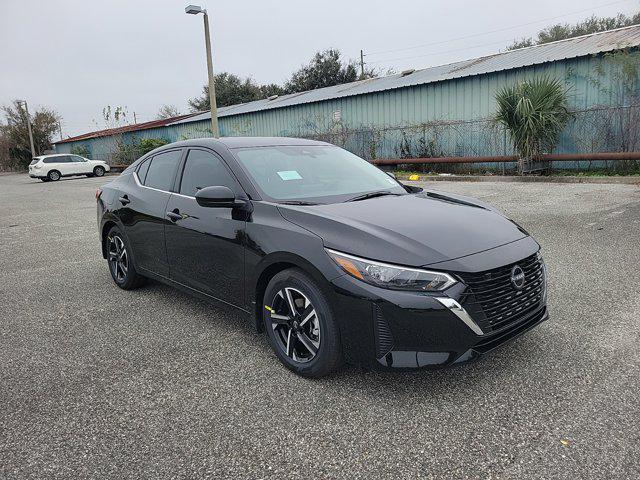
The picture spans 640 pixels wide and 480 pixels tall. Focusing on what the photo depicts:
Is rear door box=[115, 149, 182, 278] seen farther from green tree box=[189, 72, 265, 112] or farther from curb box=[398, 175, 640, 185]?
green tree box=[189, 72, 265, 112]

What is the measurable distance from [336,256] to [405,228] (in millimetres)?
462

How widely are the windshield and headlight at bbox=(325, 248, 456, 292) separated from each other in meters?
0.87

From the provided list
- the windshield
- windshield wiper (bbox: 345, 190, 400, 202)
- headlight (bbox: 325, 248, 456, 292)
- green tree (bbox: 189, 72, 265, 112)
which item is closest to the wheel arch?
the windshield

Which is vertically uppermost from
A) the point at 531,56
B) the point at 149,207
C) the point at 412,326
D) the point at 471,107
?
the point at 531,56

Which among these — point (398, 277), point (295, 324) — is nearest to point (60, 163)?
point (295, 324)

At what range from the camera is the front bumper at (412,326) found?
2547 millimetres

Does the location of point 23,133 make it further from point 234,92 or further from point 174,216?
point 174,216

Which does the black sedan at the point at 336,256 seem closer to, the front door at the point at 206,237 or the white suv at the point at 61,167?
the front door at the point at 206,237

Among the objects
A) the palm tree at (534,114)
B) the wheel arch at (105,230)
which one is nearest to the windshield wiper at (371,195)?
the wheel arch at (105,230)

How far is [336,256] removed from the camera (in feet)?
9.04

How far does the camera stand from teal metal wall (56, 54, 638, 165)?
1407cm

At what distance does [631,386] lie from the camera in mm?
2768

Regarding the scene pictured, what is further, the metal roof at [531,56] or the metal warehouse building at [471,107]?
the metal roof at [531,56]

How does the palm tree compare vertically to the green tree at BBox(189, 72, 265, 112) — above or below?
below
